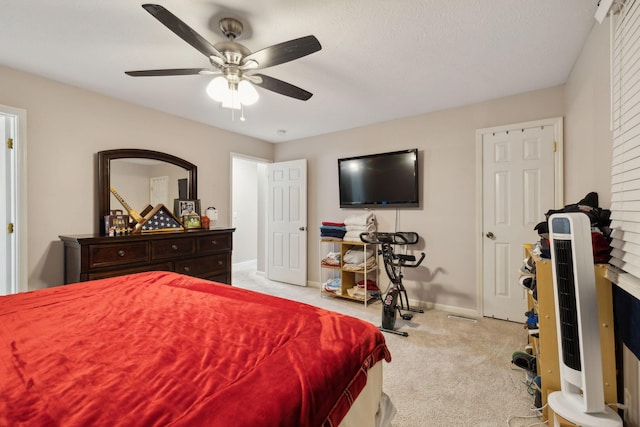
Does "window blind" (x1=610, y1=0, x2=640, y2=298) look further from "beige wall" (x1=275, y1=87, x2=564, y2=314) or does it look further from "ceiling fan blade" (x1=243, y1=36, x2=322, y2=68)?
"beige wall" (x1=275, y1=87, x2=564, y2=314)

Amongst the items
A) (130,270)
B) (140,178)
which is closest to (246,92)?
(130,270)

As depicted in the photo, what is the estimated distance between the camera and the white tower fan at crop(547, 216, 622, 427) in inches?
48.0

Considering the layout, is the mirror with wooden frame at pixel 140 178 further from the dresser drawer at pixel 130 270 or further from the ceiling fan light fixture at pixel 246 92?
the ceiling fan light fixture at pixel 246 92

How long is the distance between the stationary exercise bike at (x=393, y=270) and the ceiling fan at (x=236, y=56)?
1831mm

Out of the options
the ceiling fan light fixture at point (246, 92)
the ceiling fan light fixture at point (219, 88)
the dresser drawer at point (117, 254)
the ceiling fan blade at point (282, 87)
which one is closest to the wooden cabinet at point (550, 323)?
the ceiling fan blade at point (282, 87)

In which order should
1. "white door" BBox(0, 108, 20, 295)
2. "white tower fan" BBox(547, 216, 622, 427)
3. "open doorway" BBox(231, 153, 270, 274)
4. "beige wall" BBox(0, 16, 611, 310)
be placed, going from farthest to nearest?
"open doorway" BBox(231, 153, 270, 274)
"white door" BBox(0, 108, 20, 295)
"beige wall" BBox(0, 16, 611, 310)
"white tower fan" BBox(547, 216, 622, 427)

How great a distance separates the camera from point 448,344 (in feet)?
8.46

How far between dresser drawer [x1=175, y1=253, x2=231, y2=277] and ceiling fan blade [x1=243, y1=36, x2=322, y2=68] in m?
2.22

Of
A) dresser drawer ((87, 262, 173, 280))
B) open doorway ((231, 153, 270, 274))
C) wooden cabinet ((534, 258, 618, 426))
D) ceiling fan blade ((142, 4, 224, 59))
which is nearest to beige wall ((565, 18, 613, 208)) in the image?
wooden cabinet ((534, 258, 618, 426))

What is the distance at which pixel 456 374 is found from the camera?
2104mm

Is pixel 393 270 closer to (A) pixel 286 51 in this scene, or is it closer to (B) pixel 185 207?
(A) pixel 286 51

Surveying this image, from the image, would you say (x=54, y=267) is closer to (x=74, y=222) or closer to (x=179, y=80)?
(x=74, y=222)

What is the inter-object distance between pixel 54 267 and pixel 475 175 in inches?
171

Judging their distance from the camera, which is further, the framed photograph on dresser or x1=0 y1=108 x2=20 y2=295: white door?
the framed photograph on dresser
